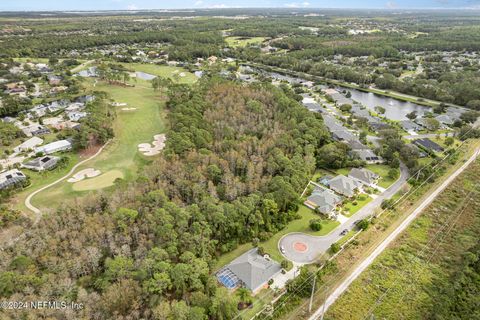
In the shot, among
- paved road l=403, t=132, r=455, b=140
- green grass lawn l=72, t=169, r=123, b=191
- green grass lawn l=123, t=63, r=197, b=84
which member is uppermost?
green grass lawn l=123, t=63, r=197, b=84

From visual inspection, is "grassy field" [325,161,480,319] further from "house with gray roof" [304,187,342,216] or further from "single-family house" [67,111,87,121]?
"single-family house" [67,111,87,121]

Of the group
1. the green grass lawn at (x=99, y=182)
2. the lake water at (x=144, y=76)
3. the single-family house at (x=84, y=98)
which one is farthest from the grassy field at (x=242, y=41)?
the green grass lawn at (x=99, y=182)

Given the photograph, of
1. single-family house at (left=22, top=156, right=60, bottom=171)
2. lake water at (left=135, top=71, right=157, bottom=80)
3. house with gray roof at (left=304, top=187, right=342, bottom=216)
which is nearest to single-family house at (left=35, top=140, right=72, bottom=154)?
single-family house at (left=22, top=156, right=60, bottom=171)

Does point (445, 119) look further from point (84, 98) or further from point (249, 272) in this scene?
point (84, 98)

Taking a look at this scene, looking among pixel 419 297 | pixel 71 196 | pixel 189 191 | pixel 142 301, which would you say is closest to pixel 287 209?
pixel 189 191

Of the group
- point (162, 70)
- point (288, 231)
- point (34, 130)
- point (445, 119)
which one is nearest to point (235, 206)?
point (288, 231)

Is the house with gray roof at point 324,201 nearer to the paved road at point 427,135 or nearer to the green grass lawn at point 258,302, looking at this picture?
the green grass lawn at point 258,302
